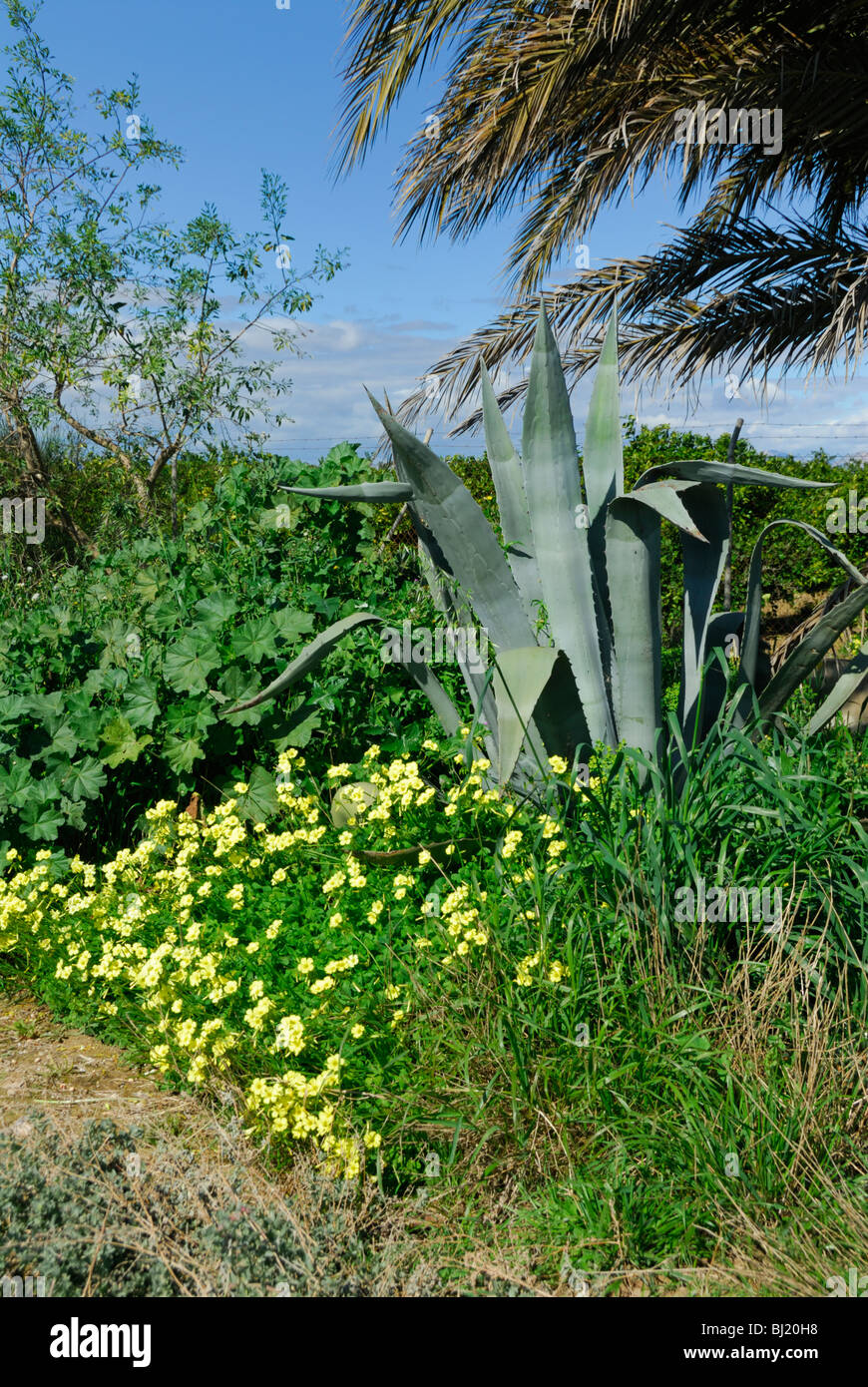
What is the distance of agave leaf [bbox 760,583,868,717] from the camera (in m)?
3.28

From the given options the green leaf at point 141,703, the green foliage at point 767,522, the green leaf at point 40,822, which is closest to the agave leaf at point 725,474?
the green leaf at point 141,703

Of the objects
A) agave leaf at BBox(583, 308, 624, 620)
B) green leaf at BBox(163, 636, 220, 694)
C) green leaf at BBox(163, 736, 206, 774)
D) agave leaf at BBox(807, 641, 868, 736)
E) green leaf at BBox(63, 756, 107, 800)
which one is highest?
agave leaf at BBox(583, 308, 624, 620)

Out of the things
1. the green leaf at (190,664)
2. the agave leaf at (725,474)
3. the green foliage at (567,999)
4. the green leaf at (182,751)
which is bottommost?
the green foliage at (567,999)

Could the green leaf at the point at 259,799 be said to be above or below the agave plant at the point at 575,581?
below

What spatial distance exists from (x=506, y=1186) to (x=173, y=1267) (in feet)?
2.40

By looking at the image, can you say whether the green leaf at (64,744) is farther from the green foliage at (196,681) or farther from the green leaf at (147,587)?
the green leaf at (147,587)

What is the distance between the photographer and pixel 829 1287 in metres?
1.95

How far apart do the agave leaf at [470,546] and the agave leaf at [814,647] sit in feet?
2.89

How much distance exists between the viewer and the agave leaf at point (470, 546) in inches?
133

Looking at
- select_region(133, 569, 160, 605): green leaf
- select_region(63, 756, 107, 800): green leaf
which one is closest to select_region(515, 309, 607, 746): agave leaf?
select_region(63, 756, 107, 800): green leaf

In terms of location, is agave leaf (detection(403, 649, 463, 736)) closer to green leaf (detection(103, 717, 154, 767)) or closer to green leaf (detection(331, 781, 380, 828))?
green leaf (detection(331, 781, 380, 828))

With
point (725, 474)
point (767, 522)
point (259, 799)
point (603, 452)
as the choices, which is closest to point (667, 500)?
point (725, 474)
